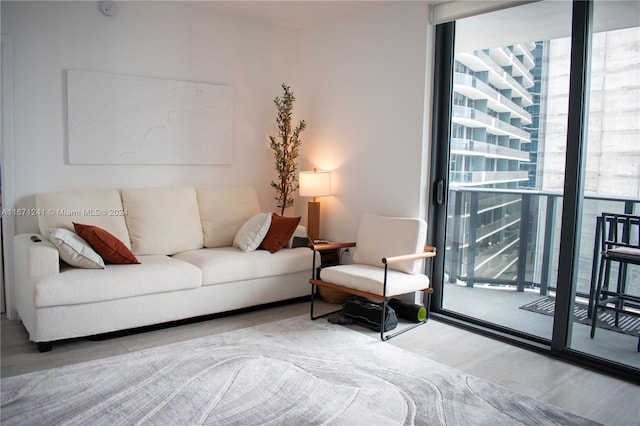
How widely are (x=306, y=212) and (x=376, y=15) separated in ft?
7.05

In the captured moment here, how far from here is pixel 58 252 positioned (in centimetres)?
350

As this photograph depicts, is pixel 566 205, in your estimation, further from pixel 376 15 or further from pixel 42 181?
pixel 42 181

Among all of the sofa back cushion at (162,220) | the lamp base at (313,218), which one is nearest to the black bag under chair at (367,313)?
the lamp base at (313,218)

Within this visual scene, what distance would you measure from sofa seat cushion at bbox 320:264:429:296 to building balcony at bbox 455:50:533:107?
1584 millimetres

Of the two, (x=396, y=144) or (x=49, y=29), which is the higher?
(x=49, y=29)

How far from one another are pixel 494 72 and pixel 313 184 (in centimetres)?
→ 191

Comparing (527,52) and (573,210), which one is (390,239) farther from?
(527,52)

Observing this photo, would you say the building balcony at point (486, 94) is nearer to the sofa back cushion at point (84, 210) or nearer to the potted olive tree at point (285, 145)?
the potted olive tree at point (285, 145)

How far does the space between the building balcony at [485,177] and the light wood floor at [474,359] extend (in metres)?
1.21

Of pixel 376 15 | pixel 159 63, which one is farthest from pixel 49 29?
pixel 376 15

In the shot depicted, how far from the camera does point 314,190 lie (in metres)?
4.98

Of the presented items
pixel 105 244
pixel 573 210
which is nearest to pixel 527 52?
pixel 573 210

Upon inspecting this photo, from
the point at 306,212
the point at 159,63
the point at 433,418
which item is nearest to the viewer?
the point at 433,418

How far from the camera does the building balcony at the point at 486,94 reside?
386 cm
